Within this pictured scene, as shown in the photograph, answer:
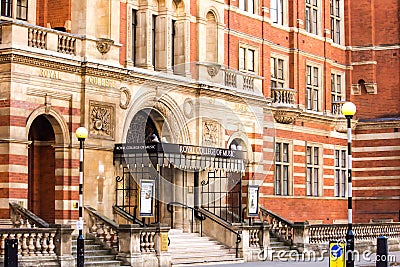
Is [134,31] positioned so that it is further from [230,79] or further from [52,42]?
[230,79]

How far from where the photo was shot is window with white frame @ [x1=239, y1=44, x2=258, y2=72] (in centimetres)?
4028

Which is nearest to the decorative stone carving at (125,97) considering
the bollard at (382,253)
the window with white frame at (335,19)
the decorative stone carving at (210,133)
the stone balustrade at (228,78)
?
the stone balustrade at (228,78)

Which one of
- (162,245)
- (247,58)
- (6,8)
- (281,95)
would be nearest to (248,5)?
(247,58)

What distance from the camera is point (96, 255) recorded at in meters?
28.0

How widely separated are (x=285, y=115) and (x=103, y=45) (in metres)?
13.6

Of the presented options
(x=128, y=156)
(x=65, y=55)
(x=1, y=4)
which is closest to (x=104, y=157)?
(x=128, y=156)

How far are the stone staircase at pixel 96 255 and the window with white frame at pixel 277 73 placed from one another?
16.9 metres

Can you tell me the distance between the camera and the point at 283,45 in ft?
145

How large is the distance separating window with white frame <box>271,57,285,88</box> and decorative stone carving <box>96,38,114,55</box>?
14035 mm

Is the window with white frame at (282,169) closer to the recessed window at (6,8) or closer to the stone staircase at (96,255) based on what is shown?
the stone staircase at (96,255)

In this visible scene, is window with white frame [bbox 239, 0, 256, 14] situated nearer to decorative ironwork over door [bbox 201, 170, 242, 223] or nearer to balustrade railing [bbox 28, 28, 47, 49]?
decorative ironwork over door [bbox 201, 170, 242, 223]

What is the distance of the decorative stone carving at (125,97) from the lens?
104 feet

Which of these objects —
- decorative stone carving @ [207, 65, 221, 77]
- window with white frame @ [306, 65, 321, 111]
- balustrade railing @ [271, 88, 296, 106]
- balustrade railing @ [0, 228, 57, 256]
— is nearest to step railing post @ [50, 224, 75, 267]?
balustrade railing @ [0, 228, 57, 256]

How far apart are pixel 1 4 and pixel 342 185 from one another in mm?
23568
